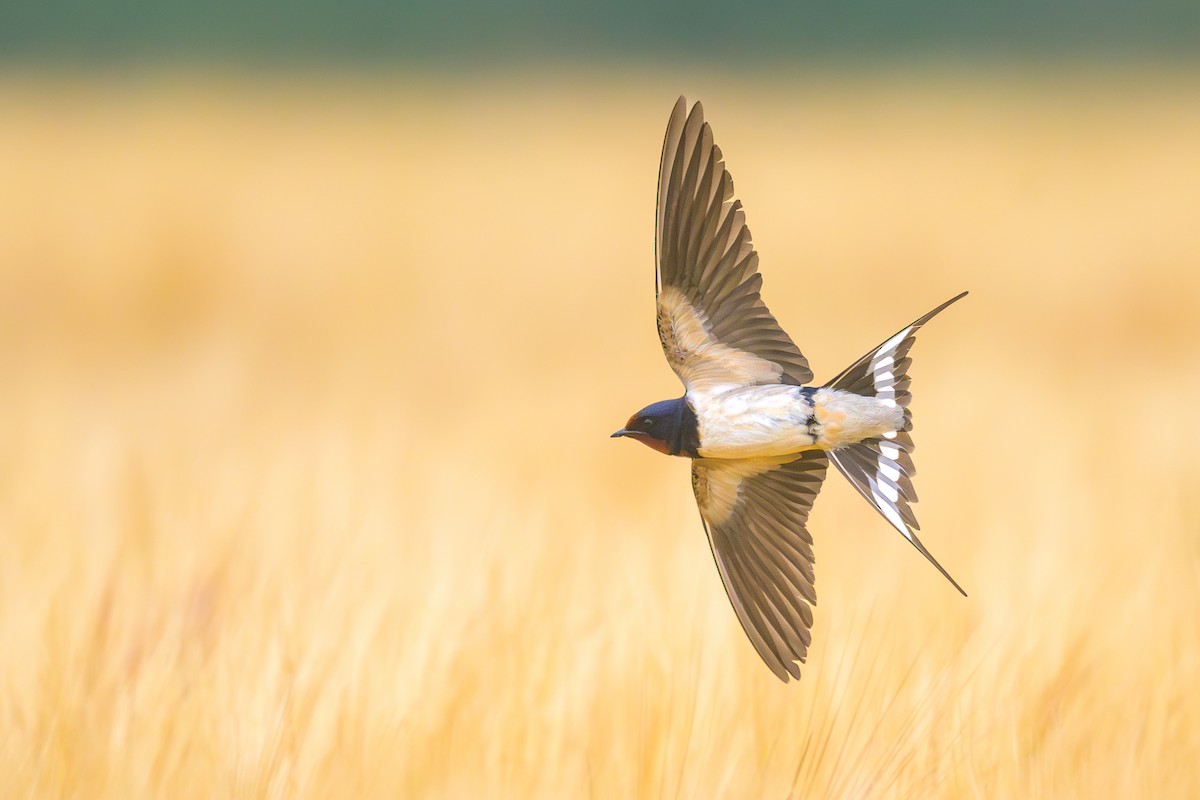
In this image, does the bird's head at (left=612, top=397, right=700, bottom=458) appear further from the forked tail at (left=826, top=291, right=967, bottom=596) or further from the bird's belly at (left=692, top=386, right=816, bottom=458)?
the forked tail at (left=826, top=291, right=967, bottom=596)

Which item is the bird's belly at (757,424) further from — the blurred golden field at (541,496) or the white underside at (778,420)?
the blurred golden field at (541,496)

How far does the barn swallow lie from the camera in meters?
1.41

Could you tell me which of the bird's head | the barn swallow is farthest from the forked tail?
the bird's head

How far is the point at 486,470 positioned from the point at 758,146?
355 centimetres

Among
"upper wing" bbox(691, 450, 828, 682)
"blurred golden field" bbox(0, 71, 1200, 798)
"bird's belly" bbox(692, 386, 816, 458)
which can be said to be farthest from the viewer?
"blurred golden field" bbox(0, 71, 1200, 798)

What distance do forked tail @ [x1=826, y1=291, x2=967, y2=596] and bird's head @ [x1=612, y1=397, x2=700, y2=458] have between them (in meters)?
0.14

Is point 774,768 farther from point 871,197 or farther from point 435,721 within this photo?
point 871,197

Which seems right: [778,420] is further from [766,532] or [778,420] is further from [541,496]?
[541,496]

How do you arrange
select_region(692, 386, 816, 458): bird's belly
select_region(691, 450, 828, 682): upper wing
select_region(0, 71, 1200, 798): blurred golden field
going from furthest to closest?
select_region(0, 71, 1200, 798): blurred golden field < select_region(691, 450, 828, 682): upper wing < select_region(692, 386, 816, 458): bird's belly

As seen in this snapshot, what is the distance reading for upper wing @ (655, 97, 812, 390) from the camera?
1.47 m

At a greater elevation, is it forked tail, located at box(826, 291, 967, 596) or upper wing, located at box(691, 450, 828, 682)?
forked tail, located at box(826, 291, 967, 596)

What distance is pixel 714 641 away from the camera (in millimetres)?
2000

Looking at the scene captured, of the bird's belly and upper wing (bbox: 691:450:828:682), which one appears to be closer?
the bird's belly

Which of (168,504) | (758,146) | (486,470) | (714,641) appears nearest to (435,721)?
(714,641)
